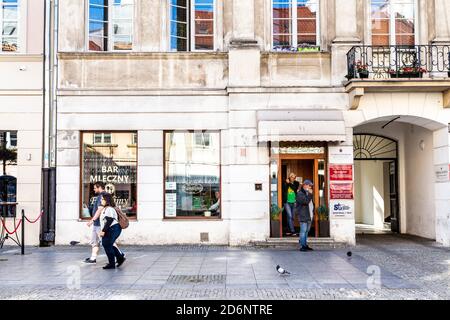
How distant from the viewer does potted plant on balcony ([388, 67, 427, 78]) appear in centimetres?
1490

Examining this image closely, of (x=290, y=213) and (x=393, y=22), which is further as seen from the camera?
(x=393, y=22)

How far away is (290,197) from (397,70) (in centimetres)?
457

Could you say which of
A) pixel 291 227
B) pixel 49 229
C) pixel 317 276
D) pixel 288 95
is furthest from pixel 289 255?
pixel 49 229

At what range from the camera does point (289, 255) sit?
529 inches

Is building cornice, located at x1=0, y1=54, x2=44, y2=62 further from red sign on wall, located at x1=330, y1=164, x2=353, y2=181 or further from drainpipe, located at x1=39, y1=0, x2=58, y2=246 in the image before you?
red sign on wall, located at x1=330, y1=164, x2=353, y2=181

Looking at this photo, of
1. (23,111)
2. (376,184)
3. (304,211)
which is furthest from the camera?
(376,184)

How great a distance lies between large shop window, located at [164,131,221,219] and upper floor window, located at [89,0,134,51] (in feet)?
10.1

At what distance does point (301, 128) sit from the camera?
1482 centimetres

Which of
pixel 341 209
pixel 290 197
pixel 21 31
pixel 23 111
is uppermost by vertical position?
pixel 21 31

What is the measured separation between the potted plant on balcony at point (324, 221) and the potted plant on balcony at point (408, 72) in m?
4.17

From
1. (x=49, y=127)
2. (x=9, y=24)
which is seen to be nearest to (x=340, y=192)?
(x=49, y=127)

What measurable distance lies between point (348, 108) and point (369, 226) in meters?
7.66

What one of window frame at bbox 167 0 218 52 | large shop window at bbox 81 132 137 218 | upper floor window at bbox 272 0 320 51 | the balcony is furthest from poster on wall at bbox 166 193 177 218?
the balcony

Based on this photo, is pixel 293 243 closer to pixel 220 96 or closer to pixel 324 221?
pixel 324 221
